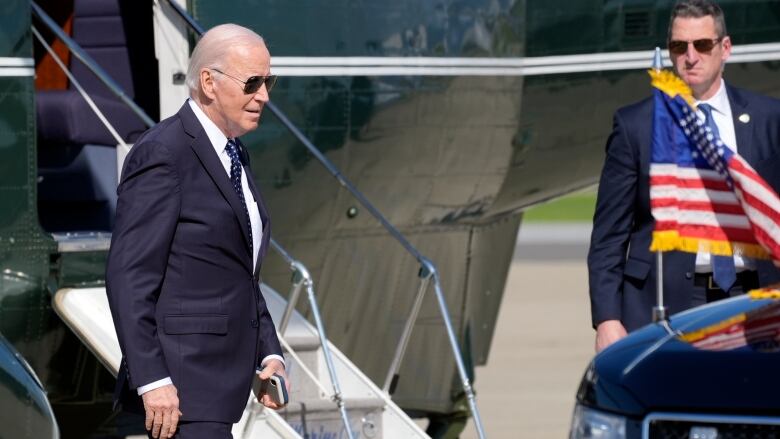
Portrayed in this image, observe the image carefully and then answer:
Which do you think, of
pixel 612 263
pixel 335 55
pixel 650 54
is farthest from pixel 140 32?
pixel 612 263

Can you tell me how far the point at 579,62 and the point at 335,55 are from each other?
1.55 meters

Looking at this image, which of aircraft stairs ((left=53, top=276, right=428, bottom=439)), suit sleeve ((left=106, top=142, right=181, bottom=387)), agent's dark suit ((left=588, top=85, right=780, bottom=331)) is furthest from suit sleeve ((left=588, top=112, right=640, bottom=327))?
suit sleeve ((left=106, top=142, right=181, bottom=387))

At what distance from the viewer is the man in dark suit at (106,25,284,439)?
4.66 metres

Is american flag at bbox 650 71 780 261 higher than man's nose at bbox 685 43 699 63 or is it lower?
lower

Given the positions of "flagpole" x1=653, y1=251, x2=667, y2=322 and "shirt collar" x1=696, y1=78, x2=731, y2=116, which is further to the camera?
"shirt collar" x1=696, y1=78, x2=731, y2=116

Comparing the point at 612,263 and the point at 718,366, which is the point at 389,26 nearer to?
the point at 612,263

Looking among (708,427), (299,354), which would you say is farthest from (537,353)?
(708,427)

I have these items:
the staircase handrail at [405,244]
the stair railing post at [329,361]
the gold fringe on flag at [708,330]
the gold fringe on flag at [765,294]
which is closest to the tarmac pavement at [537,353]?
the staircase handrail at [405,244]

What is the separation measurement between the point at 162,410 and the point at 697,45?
2219mm

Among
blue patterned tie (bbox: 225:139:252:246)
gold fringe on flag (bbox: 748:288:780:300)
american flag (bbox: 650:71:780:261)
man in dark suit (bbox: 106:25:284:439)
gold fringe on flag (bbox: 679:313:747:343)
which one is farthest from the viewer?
american flag (bbox: 650:71:780:261)

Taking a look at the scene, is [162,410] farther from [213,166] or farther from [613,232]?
[613,232]

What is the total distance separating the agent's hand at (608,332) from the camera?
5.74 metres

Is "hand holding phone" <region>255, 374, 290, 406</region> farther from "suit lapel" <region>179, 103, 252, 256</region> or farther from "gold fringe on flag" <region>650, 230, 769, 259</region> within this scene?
"gold fringe on flag" <region>650, 230, 769, 259</region>

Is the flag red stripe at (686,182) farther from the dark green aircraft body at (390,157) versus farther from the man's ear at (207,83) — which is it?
the dark green aircraft body at (390,157)
